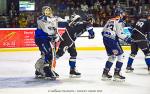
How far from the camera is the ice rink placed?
7355 mm

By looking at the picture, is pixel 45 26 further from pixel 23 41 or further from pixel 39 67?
pixel 23 41

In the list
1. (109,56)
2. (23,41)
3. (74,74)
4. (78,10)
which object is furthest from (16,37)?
(109,56)

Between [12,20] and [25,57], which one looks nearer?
[25,57]

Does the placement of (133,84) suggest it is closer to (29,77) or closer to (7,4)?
(29,77)

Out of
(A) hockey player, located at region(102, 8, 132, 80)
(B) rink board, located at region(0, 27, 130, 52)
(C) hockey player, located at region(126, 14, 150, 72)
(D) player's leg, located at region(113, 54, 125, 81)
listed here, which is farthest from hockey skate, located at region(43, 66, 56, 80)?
(B) rink board, located at region(0, 27, 130, 52)

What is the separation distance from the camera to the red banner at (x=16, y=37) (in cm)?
1391

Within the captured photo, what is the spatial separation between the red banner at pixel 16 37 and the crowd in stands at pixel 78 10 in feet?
2.12

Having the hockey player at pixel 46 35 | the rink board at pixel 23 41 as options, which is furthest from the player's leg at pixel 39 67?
the rink board at pixel 23 41

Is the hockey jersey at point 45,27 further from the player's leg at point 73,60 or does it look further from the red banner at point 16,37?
the red banner at point 16,37

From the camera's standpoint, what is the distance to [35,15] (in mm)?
15695

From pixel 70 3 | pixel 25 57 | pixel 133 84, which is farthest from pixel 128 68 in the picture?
pixel 70 3

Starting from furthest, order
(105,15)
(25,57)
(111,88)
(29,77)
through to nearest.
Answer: (105,15) < (25,57) < (29,77) < (111,88)

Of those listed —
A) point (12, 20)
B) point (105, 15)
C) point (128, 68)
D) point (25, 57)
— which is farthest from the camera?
point (105, 15)

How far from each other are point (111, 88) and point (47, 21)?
171 centimetres
